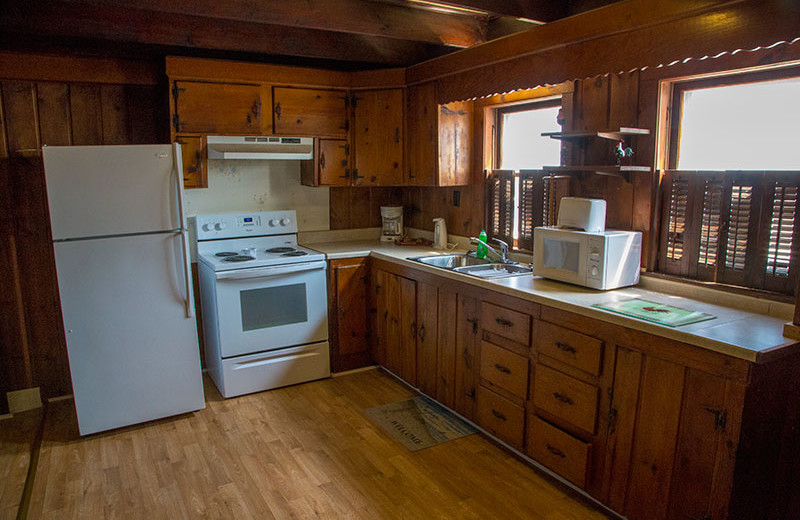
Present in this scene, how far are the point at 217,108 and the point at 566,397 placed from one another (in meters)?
2.78

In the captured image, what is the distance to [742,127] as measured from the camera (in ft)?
7.64

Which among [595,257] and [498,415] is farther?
[498,415]

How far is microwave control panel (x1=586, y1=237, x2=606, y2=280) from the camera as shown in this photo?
99.8 inches

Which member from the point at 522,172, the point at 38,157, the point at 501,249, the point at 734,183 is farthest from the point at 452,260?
the point at 38,157

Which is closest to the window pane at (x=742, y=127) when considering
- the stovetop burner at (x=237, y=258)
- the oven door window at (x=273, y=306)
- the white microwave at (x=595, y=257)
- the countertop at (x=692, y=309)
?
the white microwave at (x=595, y=257)

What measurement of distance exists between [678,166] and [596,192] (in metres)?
0.44

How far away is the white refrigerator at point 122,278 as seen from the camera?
9.53 feet

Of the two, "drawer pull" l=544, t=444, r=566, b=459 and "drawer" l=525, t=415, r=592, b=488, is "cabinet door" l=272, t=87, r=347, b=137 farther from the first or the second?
"drawer pull" l=544, t=444, r=566, b=459

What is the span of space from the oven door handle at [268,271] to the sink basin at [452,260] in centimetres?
70

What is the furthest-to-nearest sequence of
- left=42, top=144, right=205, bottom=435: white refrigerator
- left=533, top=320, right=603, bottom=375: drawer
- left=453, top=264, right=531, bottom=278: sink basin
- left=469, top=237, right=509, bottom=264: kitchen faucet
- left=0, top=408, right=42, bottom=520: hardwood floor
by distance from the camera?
1. left=469, top=237, right=509, bottom=264: kitchen faucet
2. left=453, top=264, right=531, bottom=278: sink basin
3. left=42, top=144, right=205, bottom=435: white refrigerator
4. left=0, top=408, right=42, bottom=520: hardwood floor
5. left=533, top=320, right=603, bottom=375: drawer

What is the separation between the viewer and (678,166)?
2.56 metres

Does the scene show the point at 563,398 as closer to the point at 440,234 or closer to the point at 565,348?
the point at 565,348

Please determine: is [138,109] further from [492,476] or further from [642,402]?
[642,402]

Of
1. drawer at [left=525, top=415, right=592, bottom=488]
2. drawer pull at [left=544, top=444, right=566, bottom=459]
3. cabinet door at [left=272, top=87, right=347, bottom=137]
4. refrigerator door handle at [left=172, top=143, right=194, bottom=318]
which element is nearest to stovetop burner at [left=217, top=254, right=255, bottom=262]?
refrigerator door handle at [left=172, top=143, right=194, bottom=318]
